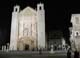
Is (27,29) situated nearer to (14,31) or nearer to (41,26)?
(14,31)

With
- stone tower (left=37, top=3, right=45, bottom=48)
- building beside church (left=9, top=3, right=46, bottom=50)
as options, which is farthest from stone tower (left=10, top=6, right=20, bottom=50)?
stone tower (left=37, top=3, right=45, bottom=48)

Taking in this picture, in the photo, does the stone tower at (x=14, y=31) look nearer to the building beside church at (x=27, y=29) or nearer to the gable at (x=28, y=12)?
the building beside church at (x=27, y=29)

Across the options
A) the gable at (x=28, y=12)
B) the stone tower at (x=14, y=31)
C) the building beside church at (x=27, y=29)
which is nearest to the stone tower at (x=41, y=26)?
the building beside church at (x=27, y=29)

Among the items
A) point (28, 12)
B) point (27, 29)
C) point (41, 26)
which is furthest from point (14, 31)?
point (41, 26)

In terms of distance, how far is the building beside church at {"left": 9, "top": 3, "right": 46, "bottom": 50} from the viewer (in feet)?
145

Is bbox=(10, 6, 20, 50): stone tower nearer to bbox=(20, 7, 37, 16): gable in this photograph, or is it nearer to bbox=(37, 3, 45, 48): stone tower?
bbox=(20, 7, 37, 16): gable

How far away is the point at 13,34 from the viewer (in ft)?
147

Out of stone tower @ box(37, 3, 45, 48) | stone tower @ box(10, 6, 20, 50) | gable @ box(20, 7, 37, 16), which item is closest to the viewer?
stone tower @ box(37, 3, 45, 48)

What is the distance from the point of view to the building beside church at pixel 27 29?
4409 centimetres

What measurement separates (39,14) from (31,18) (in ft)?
7.78

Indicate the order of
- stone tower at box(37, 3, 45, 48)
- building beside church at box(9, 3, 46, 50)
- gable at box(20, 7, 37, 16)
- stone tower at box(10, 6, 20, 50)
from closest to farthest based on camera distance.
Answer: stone tower at box(37, 3, 45, 48), stone tower at box(10, 6, 20, 50), building beside church at box(9, 3, 46, 50), gable at box(20, 7, 37, 16)

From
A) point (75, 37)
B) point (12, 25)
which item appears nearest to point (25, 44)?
point (12, 25)

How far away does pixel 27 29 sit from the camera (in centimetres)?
4553

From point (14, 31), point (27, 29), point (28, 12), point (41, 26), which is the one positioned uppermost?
point (28, 12)
